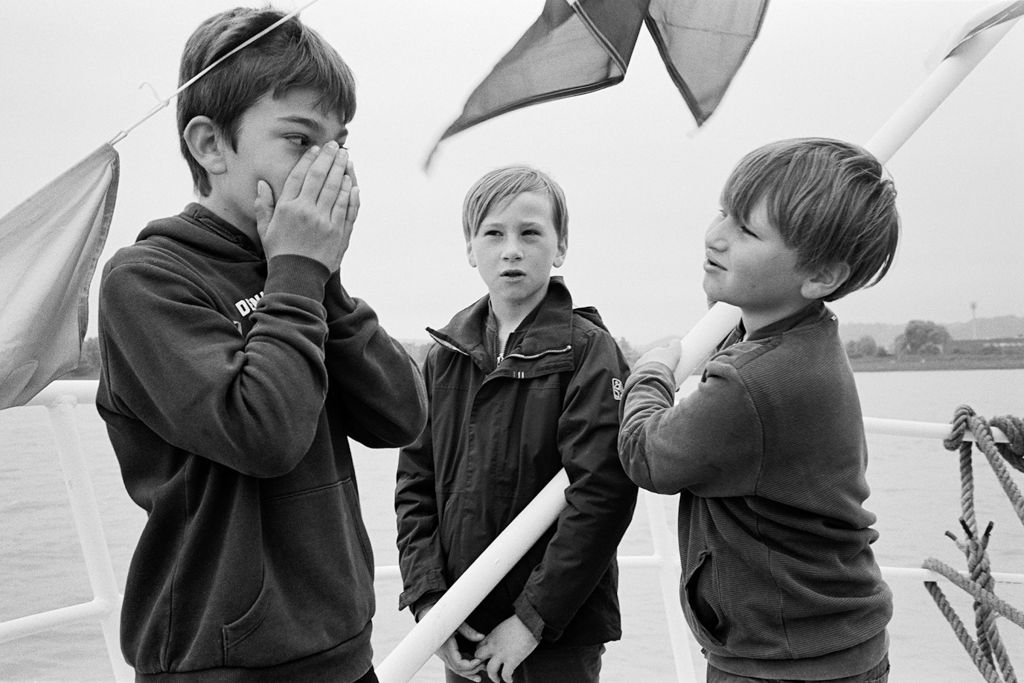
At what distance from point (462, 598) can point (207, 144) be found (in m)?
0.68

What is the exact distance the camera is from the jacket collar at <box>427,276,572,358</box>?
164cm

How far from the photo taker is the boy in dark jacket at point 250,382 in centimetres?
94

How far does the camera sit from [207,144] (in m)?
1.09

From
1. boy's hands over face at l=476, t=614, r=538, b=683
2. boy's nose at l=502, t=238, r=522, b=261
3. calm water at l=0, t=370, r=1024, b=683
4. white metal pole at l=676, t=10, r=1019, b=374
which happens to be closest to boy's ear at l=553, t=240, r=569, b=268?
boy's nose at l=502, t=238, r=522, b=261

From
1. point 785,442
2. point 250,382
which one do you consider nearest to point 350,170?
point 250,382

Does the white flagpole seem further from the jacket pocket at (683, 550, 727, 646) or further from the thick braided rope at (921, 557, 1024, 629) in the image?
the thick braided rope at (921, 557, 1024, 629)

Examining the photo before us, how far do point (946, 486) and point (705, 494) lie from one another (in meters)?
12.1

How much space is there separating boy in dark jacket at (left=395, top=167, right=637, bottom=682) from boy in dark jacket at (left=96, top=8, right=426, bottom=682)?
0.45m

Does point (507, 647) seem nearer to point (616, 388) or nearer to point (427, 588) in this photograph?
point (427, 588)

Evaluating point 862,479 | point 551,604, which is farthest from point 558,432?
point 862,479

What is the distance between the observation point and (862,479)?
1.24 m

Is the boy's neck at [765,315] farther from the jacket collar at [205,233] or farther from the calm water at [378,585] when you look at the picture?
the calm water at [378,585]

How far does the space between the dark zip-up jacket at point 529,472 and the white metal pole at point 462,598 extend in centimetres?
18

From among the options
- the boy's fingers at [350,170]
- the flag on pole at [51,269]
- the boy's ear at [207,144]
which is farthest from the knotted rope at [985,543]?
the flag on pole at [51,269]
